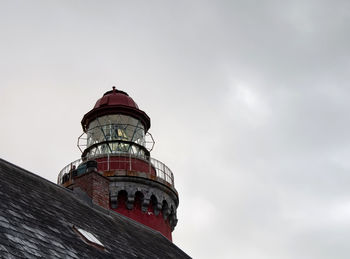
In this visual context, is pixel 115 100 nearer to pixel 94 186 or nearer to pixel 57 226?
pixel 94 186

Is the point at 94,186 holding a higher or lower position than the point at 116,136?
lower

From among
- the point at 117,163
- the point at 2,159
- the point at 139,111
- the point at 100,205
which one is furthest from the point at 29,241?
the point at 139,111

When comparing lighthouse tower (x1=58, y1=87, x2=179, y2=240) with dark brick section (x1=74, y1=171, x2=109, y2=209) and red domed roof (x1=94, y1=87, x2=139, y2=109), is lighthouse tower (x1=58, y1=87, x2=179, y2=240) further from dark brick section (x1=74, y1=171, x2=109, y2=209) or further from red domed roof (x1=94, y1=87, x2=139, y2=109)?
dark brick section (x1=74, y1=171, x2=109, y2=209)

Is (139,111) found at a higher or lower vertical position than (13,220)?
higher

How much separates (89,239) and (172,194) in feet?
43.0

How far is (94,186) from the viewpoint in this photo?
1495 centimetres

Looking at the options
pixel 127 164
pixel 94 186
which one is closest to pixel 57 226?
pixel 94 186

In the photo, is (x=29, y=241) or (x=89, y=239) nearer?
(x=29, y=241)

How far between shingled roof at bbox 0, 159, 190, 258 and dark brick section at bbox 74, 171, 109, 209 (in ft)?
1.97

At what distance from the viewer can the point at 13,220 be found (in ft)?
27.0

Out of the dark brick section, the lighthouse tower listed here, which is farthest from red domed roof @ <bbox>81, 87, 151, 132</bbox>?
the dark brick section

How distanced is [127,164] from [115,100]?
3.42m

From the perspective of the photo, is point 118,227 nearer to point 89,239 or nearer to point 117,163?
point 89,239

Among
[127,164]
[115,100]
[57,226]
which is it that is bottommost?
[57,226]
